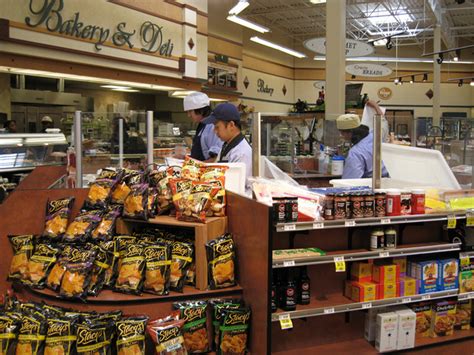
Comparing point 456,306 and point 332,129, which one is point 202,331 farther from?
point 332,129

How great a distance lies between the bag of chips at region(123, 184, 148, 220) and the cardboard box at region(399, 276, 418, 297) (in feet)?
5.88

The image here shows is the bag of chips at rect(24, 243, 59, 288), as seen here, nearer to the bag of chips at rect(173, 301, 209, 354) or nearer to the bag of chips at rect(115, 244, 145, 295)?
the bag of chips at rect(115, 244, 145, 295)

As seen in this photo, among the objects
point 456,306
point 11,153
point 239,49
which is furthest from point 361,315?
point 239,49

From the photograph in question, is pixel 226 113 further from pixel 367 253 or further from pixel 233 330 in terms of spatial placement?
pixel 233 330

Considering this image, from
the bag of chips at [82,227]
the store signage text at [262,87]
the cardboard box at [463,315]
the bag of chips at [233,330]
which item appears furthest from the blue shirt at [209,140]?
the store signage text at [262,87]

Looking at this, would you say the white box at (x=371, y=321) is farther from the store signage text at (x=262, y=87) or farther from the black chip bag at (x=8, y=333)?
the store signage text at (x=262, y=87)

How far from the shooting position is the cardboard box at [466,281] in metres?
3.56

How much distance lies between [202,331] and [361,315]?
1.31 meters

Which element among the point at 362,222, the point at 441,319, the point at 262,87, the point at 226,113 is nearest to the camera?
the point at 362,222

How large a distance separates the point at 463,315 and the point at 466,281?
28cm

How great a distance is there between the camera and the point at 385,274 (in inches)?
129

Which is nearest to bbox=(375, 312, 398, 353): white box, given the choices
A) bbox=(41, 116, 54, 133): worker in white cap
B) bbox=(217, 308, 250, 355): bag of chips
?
bbox=(217, 308, 250, 355): bag of chips

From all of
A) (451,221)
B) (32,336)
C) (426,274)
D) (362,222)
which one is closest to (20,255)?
(32,336)

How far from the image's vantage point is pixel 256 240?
2805 mm
